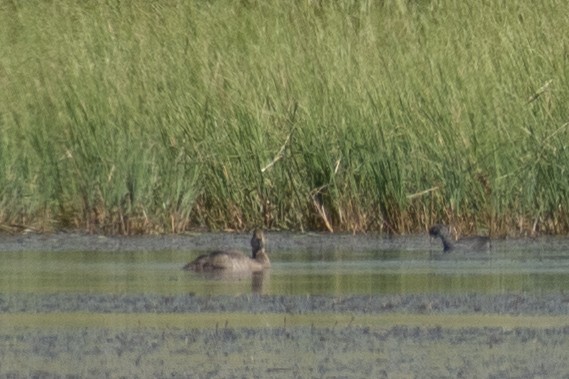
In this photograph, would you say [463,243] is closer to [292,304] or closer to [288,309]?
[292,304]

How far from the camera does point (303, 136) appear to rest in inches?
540

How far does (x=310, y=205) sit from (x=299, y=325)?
4.69 metres

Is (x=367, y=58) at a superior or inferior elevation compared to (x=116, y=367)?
superior

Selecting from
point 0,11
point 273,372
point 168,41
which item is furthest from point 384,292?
point 0,11

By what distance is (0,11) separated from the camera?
57.4 feet

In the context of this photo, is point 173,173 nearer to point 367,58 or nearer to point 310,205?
point 310,205

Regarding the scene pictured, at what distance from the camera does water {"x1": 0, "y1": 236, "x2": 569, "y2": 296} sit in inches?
419

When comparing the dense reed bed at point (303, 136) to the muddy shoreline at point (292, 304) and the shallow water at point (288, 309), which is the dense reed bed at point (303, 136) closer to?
the shallow water at point (288, 309)

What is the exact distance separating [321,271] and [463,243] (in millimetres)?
1486

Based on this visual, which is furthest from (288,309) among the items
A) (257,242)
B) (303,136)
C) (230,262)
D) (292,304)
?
(303,136)

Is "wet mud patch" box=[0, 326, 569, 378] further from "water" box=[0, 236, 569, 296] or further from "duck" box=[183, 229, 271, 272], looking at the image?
"duck" box=[183, 229, 271, 272]

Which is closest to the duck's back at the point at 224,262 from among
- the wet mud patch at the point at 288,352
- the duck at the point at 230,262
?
the duck at the point at 230,262

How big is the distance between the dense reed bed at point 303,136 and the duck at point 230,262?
1.85 meters

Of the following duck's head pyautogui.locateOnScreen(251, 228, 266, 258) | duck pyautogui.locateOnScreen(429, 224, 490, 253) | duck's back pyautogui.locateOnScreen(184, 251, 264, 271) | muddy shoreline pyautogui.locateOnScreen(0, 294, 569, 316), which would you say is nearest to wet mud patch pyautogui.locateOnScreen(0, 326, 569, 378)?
muddy shoreline pyautogui.locateOnScreen(0, 294, 569, 316)
